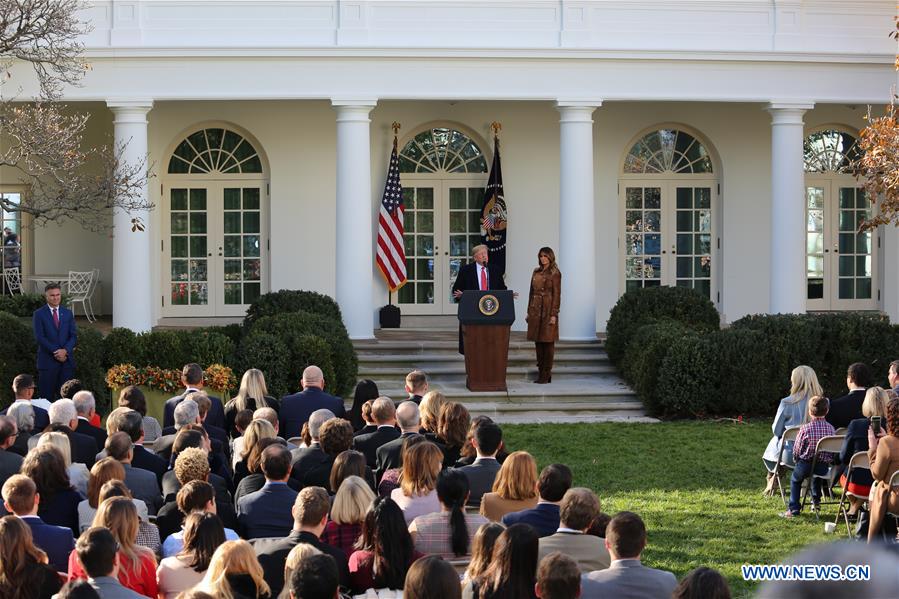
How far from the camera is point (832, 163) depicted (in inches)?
900

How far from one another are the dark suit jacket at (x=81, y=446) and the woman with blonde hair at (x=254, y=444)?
1136 mm

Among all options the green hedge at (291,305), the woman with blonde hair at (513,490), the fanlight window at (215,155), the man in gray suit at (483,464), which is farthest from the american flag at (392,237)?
the woman with blonde hair at (513,490)

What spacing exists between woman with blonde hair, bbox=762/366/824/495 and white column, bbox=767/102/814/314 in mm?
8515

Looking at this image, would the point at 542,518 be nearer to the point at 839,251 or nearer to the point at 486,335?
the point at 486,335

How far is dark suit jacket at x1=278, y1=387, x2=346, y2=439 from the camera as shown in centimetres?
1115

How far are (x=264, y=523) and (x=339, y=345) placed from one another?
9389 mm

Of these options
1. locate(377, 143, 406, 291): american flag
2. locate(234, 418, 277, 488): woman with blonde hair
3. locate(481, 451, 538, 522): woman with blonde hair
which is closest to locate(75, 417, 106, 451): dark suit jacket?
locate(234, 418, 277, 488): woman with blonde hair

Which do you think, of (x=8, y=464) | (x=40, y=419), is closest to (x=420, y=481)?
(x=8, y=464)

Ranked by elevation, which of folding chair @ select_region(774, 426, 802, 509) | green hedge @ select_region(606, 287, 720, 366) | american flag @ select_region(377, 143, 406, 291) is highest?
american flag @ select_region(377, 143, 406, 291)

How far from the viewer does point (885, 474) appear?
349 inches

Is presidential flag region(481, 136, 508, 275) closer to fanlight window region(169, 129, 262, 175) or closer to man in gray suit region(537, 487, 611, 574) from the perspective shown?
fanlight window region(169, 129, 262, 175)

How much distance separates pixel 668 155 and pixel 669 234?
1400 millimetres

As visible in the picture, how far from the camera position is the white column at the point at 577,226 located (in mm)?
19391

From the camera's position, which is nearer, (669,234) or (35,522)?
(35,522)
